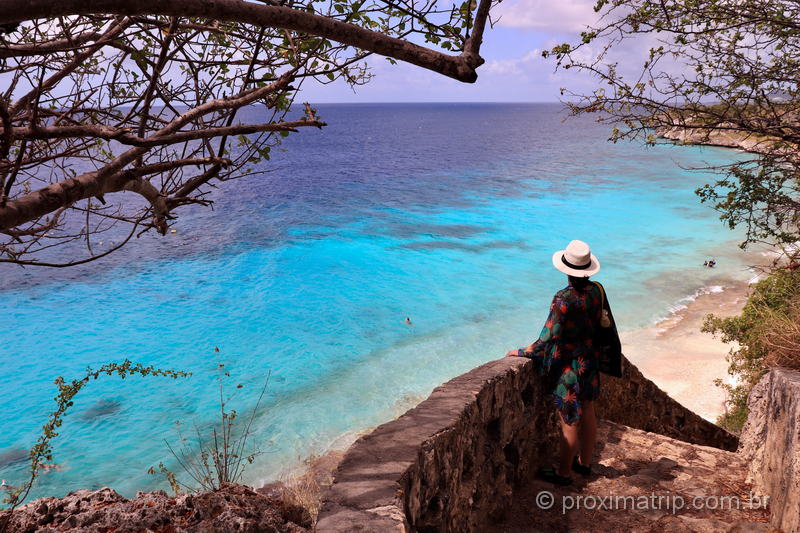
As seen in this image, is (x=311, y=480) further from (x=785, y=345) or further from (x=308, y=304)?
(x=308, y=304)

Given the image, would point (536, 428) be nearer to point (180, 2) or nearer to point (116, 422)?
point (180, 2)

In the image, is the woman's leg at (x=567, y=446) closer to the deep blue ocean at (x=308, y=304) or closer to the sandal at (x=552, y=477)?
the sandal at (x=552, y=477)

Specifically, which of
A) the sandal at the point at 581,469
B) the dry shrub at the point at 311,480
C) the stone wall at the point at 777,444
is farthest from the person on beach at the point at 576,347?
the dry shrub at the point at 311,480

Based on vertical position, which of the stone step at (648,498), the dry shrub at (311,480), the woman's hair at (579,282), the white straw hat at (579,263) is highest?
the white straw hat at (579,263)

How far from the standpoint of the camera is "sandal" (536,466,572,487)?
4.56 metres

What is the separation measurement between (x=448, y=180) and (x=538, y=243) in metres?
21.0

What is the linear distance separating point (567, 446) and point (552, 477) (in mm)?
339

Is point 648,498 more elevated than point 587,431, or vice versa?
point 587,431

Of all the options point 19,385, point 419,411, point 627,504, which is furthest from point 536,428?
point 19,385

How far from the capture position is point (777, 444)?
4035 millimetres

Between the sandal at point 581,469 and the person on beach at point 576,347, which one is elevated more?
the person on beach at point 576,347

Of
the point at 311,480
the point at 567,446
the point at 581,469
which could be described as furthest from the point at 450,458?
the point at 311,480

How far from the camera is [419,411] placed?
12.1ft

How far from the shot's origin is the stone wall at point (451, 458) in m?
2.79
